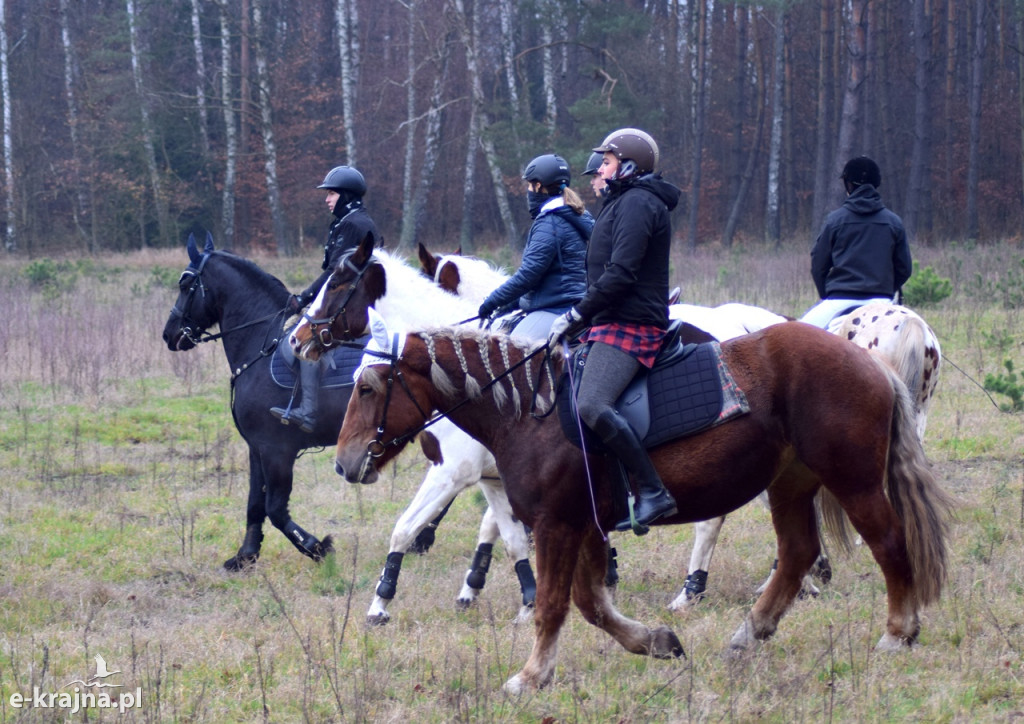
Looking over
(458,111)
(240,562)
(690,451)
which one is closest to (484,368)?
(690,451)

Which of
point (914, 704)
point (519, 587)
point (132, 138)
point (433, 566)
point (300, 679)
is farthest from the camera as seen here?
point (132, 138)

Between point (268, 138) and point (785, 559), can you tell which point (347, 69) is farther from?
point (785, 559)

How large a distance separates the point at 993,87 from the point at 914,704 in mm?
41712

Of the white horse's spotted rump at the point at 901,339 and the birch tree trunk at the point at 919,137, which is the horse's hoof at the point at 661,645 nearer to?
the white horse's spotted rump at the point at 901,339

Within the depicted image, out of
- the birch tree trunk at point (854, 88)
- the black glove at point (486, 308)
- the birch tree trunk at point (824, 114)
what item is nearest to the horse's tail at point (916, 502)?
the black glove at point (486, 308)

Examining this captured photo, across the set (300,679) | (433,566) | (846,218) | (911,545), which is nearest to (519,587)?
(433,566)

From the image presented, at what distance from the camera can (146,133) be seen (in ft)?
120

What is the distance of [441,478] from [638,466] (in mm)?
2019

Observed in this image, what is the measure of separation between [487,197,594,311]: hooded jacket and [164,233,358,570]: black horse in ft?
5.68

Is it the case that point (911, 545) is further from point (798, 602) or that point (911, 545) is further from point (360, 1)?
point (360, 1)

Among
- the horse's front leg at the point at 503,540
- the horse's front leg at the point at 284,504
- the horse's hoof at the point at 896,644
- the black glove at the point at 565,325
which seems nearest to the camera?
the black glove at the point at 565,325

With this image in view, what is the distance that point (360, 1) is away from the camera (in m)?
43.4

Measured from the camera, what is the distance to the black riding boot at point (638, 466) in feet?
15.6

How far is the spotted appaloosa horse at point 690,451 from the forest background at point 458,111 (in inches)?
968
